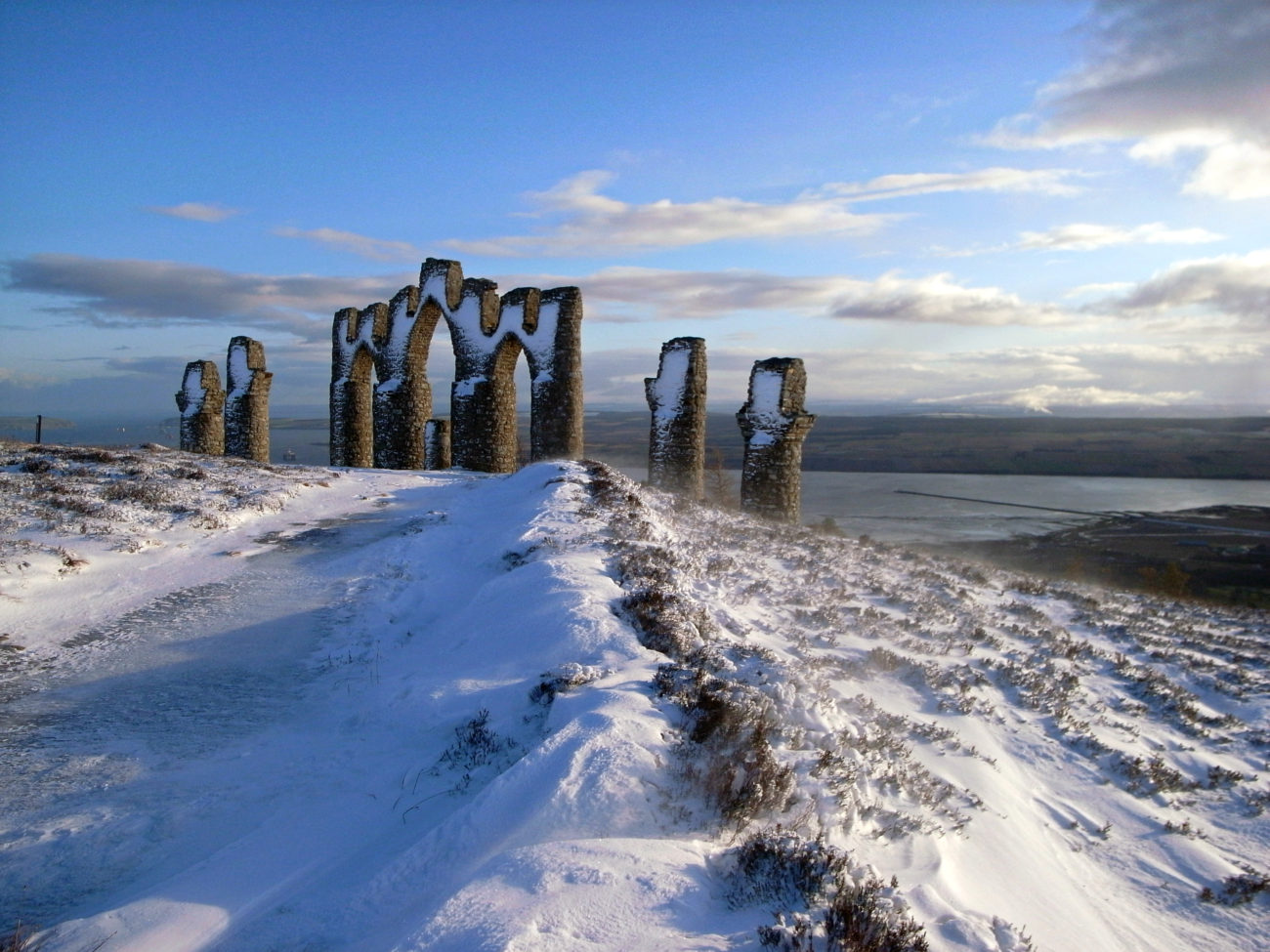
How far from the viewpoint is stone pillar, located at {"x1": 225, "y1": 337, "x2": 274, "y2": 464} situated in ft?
96.0

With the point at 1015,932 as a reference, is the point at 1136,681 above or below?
below

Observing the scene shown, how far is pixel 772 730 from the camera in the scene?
538 centimetres

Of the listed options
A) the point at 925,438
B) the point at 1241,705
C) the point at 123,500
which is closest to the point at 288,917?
the point at 123,500

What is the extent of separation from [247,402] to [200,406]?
2.16m

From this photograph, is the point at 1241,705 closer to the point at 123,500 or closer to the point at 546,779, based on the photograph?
the point at 546,779

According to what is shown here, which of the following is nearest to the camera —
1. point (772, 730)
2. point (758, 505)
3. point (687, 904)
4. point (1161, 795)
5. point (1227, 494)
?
point (687, 904)

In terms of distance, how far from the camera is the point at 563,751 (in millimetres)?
4184

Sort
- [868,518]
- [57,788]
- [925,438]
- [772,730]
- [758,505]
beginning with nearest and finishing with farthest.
Result: [57,788] → [772,730] → [758,505] → [868,518] → [925,438]

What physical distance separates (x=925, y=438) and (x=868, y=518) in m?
86.5

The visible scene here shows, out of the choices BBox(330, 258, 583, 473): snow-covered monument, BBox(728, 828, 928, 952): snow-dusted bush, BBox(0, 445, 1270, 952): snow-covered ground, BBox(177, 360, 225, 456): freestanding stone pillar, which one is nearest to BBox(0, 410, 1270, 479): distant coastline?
BBox(177, 360, 225, 456): freestanding stone pillar

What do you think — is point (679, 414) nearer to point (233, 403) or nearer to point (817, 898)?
point (233, 403)

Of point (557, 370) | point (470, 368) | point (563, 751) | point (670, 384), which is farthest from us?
point (470, 368)

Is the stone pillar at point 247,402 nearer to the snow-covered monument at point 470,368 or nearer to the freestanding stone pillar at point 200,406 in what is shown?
the freestanding stone pillar at point 200,406

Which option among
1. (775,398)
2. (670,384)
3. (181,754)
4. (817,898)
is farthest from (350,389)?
(817,898)
